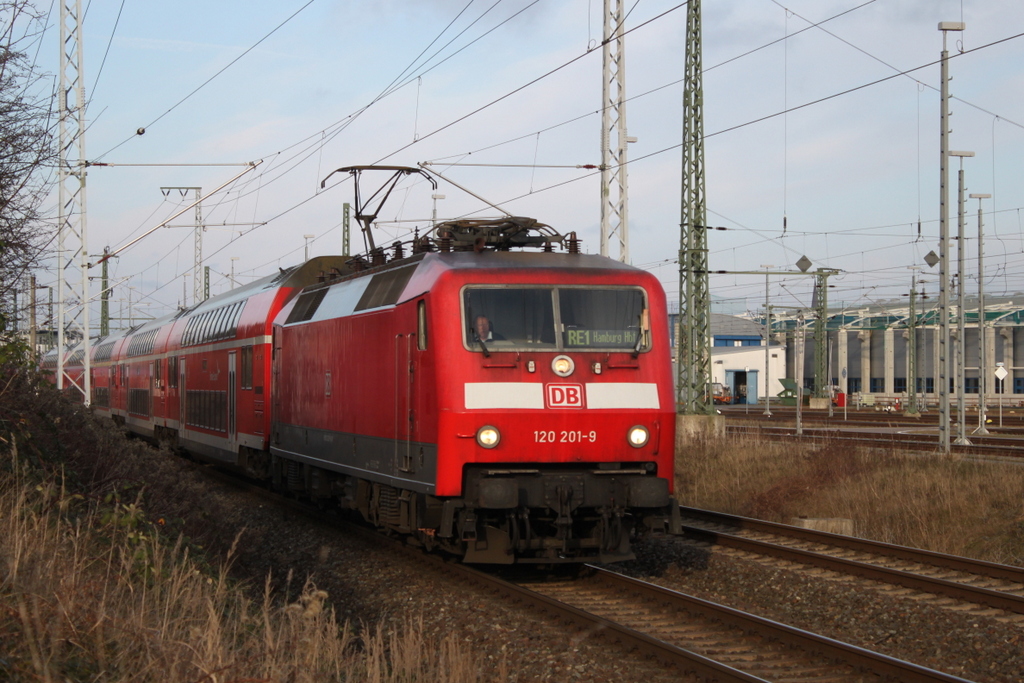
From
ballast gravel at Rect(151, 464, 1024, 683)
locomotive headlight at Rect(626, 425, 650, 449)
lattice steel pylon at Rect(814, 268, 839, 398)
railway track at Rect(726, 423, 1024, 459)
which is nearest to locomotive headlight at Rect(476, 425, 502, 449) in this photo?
locomotive headlight at Rect(626, 425, 650, 449)

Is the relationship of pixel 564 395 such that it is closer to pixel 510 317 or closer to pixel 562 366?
pixel 562 366

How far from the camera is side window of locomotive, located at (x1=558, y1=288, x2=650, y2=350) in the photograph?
10414mm

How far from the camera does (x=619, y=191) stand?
71.8ft

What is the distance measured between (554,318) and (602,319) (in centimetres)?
50

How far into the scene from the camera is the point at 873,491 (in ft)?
51.3

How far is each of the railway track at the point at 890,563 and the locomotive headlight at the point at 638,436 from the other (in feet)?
8.46

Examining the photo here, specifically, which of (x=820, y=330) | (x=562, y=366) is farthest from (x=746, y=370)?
(x=562, y=366)

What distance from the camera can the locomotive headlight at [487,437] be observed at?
32.4 feet

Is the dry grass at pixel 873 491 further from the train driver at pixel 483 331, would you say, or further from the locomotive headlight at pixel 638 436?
the train driver at pixel 483 331

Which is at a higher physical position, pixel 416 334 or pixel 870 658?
pixel 416 334

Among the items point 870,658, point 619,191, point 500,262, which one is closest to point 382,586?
point 500,262

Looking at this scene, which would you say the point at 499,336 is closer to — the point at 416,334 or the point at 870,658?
the point at 416,334

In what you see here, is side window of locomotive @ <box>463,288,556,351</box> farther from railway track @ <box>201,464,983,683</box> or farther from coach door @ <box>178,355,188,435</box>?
coach door @ <box>178,355,188,435</box>

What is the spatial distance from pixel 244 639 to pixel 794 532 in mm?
8811
